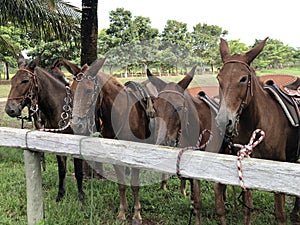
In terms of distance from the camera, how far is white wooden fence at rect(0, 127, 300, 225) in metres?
1.96

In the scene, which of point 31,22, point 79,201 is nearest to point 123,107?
point 79,201

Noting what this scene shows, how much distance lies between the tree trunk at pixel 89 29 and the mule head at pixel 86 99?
6.82ft

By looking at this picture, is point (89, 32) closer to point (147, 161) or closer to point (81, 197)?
point (81, 197)

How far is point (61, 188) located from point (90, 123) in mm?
1512

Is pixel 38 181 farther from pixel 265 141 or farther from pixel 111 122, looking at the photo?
pixel 265 141

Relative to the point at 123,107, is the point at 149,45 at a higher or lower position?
higher

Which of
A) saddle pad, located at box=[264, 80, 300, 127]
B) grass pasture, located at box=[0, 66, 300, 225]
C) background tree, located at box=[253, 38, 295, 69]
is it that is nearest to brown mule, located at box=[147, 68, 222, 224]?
grass pasture, located at box=[0, 66, 300, 225]

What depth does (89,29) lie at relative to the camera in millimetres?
5488

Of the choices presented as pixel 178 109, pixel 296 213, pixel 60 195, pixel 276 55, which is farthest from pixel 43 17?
pixel 276 55

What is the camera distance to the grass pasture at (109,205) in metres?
3.69

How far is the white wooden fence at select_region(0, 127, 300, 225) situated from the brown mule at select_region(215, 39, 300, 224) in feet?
1.10

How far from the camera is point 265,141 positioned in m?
2.89

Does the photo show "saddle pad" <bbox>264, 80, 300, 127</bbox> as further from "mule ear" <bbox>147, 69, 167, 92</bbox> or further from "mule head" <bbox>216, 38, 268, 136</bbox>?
"mule ear" <bbox>147, 69, 167, 92</bbox>

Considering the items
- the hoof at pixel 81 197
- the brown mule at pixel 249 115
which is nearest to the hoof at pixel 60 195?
the hoof at pixel 81 197
